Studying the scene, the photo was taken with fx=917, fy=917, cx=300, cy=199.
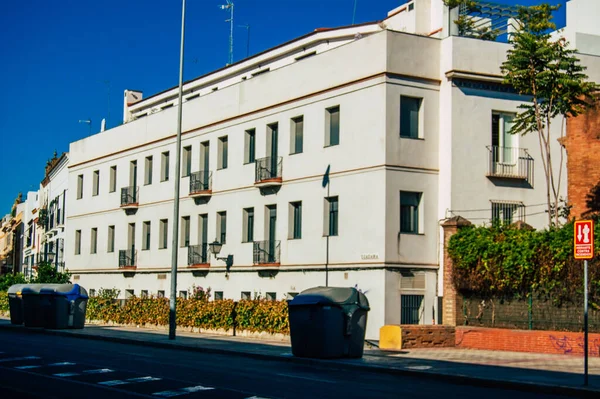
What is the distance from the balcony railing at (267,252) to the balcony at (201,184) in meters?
4.93

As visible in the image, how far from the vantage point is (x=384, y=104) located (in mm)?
32219

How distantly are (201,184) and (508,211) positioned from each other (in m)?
15.6

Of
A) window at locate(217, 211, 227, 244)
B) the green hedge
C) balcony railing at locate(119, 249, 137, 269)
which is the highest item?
window at locate(217, 211, 227, 244)

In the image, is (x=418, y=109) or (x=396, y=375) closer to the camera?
(x=396, y=375)

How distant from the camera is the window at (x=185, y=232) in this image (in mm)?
44625

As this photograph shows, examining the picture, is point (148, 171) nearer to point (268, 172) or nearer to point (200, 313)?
point (268, 172)

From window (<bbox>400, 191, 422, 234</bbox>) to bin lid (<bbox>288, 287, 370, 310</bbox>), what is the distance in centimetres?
875

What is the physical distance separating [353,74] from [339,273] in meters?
7.35

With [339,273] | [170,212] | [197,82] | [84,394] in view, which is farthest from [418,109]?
[197,82]

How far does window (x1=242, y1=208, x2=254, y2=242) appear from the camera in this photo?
39828 millimetres

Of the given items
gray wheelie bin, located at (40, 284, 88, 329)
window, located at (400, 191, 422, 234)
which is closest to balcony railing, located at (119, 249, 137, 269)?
gray wheelie bin, located at (40, 284, 88, 329)

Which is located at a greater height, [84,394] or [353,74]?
[353,74]

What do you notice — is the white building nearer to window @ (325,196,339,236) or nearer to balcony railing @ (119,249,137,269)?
window @ (325,196,339,236)

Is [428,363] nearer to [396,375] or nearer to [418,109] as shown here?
[396,375]
